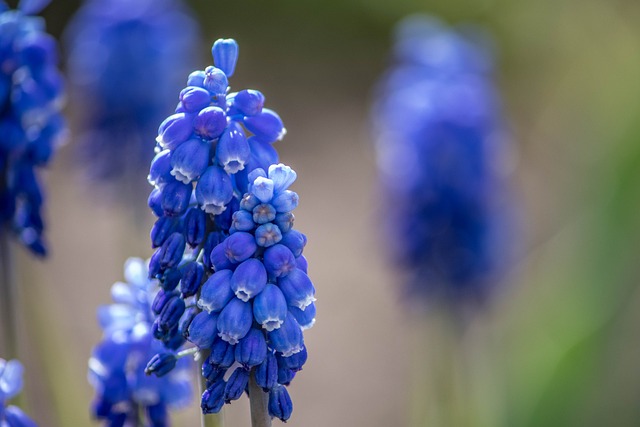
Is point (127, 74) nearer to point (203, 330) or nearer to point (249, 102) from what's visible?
point (249, 102)

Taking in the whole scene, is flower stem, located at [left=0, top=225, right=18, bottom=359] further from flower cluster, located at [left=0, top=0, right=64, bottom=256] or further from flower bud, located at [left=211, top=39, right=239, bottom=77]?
flower bud, located at [left=211, top=39, right=239, bottom=77]

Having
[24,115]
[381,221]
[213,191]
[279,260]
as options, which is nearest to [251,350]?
[279,260]

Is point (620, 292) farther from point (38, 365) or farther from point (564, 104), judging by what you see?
point (564, 104)

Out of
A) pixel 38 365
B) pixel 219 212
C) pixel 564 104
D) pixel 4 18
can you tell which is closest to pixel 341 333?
pixel 38 365

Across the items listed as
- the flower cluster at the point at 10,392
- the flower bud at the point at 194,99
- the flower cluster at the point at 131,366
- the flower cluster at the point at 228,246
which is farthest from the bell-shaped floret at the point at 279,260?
the flower cluster at the point at 10,392

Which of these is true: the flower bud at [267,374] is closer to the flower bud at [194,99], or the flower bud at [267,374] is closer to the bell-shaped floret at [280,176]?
the bell-shaped floret at [280,176]

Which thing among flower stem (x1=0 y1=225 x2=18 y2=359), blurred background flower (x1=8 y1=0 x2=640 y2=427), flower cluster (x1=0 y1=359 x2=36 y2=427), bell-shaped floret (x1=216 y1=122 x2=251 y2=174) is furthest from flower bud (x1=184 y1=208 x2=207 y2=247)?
blurred background flower (x1=8 y1=0 x2=640 y2=427)
